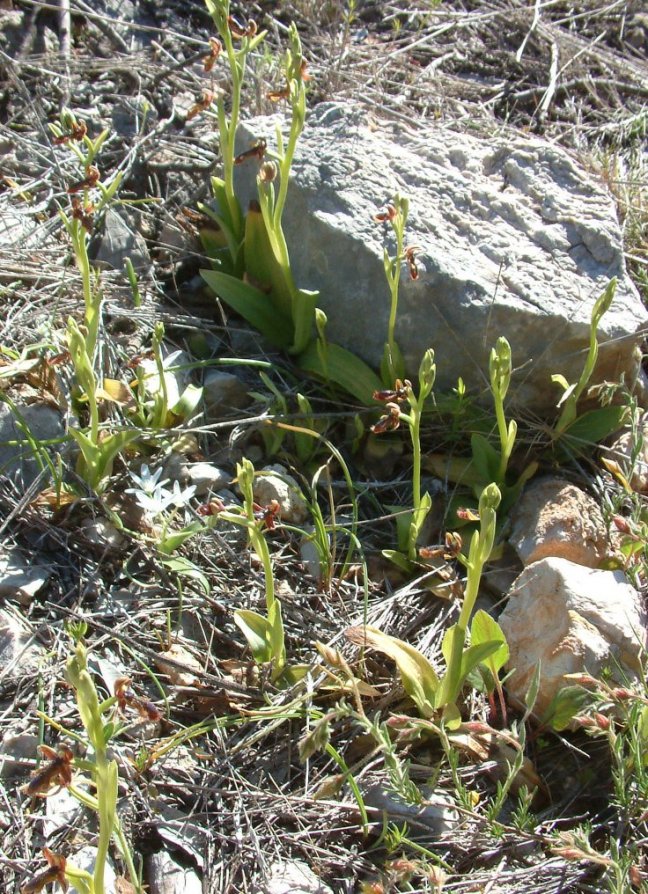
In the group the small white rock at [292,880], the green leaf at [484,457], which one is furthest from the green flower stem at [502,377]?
the small white rock at [292,880]

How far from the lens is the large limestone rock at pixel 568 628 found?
2027 millimetres

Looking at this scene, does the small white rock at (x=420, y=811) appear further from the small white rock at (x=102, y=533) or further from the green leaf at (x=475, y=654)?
the small white rock at (x=102, y=533)

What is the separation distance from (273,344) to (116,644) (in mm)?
1124

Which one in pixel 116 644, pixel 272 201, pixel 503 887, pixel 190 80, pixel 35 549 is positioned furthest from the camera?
pixel 190 80

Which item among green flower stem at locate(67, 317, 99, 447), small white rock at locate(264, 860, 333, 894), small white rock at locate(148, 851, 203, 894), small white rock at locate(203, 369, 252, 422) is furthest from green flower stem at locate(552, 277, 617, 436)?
small white rock at locate(148, 851, 203, 894)

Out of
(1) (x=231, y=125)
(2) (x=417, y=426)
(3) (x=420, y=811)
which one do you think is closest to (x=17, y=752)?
(3) (x=420, y=811)

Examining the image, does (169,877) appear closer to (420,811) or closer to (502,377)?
(420,811)

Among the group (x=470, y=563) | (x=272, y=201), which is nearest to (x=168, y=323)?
(x=272, y=201)

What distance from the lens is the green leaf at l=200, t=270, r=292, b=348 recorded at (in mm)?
2838

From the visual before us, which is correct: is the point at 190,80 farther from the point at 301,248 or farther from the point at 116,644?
the point at 116,644

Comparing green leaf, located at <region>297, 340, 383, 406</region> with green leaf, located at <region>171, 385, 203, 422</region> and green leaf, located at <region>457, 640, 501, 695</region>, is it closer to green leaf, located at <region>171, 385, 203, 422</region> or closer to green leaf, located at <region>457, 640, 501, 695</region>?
green leaf, located at <region>171, 385, 203, 422</region>

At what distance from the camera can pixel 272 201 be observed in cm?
263

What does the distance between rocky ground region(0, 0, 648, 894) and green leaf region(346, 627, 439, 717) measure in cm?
6

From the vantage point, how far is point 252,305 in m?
2.84
